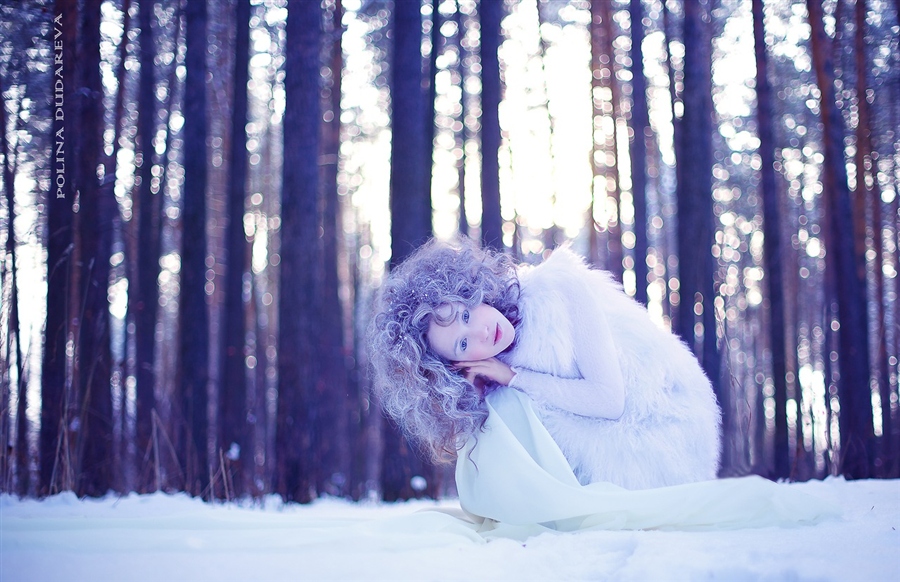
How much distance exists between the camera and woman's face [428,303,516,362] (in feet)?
8.52

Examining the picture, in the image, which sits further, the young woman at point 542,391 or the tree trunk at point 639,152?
the tree trunk at point 639,152

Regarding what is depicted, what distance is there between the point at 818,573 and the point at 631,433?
1.00m

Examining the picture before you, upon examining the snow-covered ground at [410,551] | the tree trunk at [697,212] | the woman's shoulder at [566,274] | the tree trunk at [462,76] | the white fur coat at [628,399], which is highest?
the tree trunk at [462,76]

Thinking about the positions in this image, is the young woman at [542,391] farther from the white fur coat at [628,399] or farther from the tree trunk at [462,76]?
the tree trunk at [462,76]

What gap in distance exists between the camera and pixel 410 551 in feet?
6.63

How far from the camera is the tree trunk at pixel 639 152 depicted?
11.0m

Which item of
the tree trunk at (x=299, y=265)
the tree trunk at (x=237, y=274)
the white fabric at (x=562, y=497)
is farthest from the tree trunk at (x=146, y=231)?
the white fabric at (x=562, y=497)

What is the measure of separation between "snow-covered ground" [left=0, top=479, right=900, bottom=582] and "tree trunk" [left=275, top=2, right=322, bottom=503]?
2.62 meters

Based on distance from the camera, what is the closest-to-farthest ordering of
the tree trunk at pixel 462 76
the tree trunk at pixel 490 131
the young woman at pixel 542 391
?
the young woman at pixel 542 391
the tree trunk at pixel 490 131
the tree trunk at pixel 462 76

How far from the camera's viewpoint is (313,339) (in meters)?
5.36

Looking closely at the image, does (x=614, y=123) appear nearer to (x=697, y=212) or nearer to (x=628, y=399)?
(x=697, y=212)

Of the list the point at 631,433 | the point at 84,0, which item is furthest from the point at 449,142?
the point at 631,433

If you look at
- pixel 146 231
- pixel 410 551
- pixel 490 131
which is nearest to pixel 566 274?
pixel 410 551

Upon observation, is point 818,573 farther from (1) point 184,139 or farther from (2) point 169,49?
(2) point 169,49
